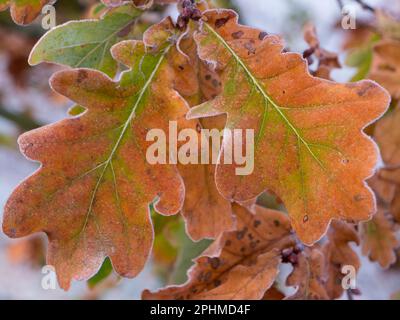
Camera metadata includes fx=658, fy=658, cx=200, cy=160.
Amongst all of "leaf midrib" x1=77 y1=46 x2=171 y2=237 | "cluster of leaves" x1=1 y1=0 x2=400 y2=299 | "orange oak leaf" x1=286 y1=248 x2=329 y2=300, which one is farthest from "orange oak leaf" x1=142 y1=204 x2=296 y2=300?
"leaf midrib" x1=77 y1=46 x2=171 y2=237

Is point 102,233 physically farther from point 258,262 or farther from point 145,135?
point 258,262

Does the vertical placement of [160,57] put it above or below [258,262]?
above

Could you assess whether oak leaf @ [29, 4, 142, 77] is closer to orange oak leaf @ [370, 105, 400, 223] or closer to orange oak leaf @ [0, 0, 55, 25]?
orange oak leaf @ [0, 0, 55, 25]

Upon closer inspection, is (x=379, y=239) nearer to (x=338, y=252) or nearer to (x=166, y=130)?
(x=338, y=252)

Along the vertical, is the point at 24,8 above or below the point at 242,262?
above

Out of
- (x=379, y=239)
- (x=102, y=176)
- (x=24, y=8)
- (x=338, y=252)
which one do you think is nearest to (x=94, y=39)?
(x=24, y=8)

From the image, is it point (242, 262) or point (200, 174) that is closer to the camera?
point (200, 174)

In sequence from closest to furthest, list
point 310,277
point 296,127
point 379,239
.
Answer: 1. point 296,127
2. point 310,277
3. point 379,239
